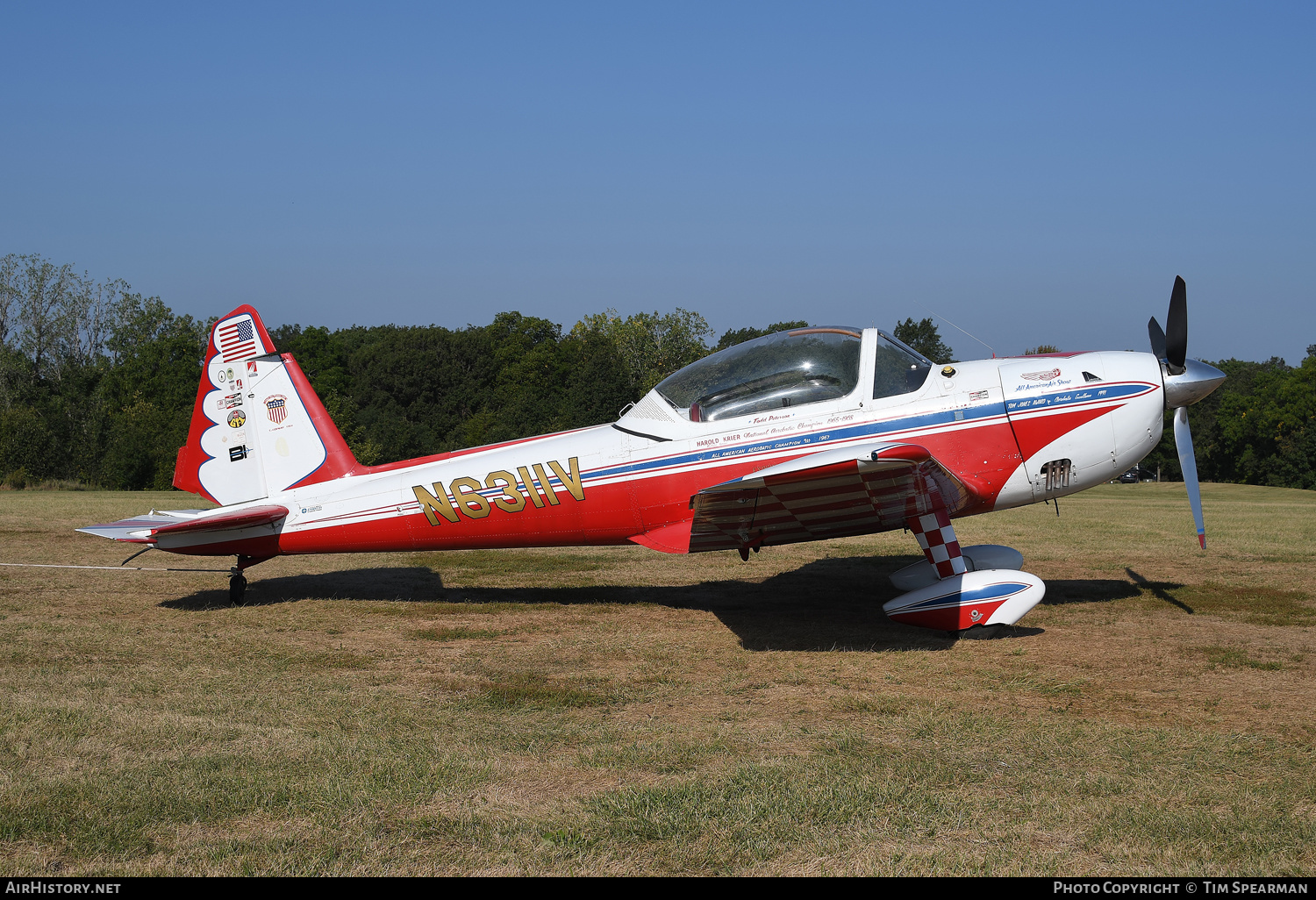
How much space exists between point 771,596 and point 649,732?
4489 millimetres

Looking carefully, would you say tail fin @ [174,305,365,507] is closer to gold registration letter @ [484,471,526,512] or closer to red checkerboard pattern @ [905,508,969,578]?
gold registration letter @ [484,471,526,512]

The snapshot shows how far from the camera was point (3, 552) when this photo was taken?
1148 cm

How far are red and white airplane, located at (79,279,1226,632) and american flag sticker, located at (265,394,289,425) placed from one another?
0.12 metres

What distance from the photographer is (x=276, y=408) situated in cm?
840

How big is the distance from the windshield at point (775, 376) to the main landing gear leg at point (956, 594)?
1.35 meters

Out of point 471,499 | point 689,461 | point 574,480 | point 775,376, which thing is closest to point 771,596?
point 689,461

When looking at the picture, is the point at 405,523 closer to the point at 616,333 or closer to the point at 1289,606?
the point at 1289,606

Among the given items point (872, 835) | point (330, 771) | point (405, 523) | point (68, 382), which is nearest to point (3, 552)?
point (405, 523)

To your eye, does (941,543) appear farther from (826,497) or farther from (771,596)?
(771,596)

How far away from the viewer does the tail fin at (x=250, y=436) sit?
830 cm

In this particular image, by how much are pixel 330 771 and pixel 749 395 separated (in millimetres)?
4461

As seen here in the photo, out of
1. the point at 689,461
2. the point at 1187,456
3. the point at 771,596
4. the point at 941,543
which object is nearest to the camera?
the point at 941,543

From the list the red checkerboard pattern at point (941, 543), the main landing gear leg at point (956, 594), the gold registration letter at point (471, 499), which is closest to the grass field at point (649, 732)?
the main landing gear leg at point (956, 594)

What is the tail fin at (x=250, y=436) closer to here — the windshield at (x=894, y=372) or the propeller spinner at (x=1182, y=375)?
the windshield at (x=894, y=372)
